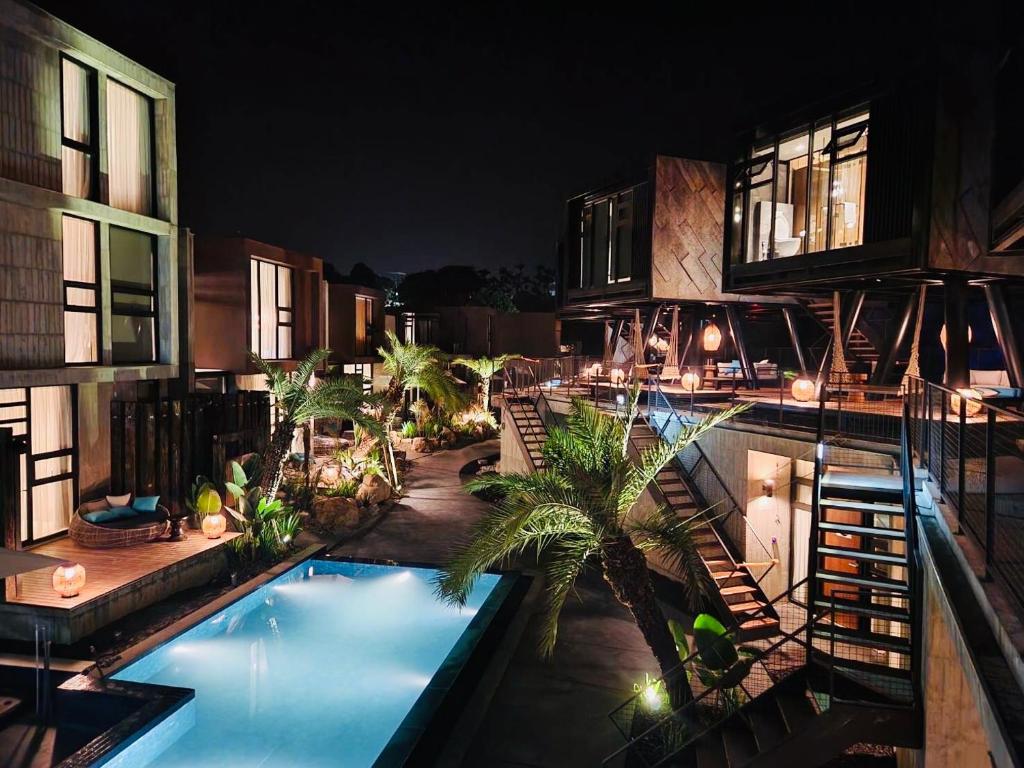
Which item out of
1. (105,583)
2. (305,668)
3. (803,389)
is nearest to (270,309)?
(105,583)

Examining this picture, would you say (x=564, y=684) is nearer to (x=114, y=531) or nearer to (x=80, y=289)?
(x=114, y=531)

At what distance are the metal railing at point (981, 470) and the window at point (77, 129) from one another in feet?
43.9

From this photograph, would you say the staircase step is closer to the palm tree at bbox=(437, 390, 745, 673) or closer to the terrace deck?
the palm tree at bbox=(437, 390, 745, 673)

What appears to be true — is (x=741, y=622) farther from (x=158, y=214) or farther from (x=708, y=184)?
(x=158, y=214)

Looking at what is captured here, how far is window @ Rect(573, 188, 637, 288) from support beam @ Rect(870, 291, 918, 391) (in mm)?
6958

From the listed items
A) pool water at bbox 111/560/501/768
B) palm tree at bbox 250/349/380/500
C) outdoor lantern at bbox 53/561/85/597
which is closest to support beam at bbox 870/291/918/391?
pool water at bbox 111/560/501/768

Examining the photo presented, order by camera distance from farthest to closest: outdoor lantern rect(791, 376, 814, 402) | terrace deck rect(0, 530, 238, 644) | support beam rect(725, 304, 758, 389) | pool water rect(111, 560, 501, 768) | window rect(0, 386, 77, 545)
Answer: support beam rect(725, 304, 758, 389), outdoor lantern rect(791, 376, 814, 402), window rect(0, 386, 77, 545), terrace deck rect(0, 530, 238, 644), pool water rect(111, 560, 501, 768)

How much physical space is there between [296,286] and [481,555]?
53.9 feet

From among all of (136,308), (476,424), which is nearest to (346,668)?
(136,308)

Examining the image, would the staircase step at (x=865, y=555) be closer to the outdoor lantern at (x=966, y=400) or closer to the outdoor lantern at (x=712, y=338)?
the outdoor lantern at (x=966, y=400)

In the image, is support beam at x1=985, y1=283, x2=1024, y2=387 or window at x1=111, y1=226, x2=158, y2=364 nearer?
support beam at x1=985, y1=283, x2=1024, y2=387

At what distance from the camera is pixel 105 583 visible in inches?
394

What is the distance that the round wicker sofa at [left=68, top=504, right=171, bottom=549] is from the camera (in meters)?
11.4

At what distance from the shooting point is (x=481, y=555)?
299 inches
